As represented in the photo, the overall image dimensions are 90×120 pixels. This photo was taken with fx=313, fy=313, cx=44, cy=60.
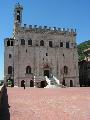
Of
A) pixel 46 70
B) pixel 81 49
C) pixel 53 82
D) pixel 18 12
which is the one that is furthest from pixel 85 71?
pixel 81 49

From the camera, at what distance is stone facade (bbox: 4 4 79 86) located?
229 ft

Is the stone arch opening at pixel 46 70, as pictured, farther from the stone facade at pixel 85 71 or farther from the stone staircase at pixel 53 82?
the stone facade at pixel 85 71

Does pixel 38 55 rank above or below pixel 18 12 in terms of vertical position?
below

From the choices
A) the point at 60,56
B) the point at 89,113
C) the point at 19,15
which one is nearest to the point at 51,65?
the point at 60,56

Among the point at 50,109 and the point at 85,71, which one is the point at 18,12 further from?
the point at 50,109

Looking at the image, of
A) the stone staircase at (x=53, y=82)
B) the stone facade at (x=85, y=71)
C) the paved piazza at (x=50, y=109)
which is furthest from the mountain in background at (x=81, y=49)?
the paved piazza at (x=50, y=109)

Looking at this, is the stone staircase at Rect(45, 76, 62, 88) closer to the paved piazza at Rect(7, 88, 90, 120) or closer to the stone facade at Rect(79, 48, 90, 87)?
the stone facade at Rect(79, 48, 90, 87)

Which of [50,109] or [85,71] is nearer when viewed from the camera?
[50,109]

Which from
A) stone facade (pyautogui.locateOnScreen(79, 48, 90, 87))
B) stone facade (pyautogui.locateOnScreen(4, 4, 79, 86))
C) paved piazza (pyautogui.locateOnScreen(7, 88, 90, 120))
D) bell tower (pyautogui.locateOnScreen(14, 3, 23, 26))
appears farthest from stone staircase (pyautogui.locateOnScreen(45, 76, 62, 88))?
paved piazza (pyautogui.locateOnScreen(7, 88, 90, 120))

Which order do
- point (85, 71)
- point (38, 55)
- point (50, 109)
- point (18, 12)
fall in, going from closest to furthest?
point (50, 109)
point (38, 55)
point (18, 12)
point (85, 71)

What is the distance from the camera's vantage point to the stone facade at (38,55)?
69.7 meters

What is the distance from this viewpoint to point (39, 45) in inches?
2790

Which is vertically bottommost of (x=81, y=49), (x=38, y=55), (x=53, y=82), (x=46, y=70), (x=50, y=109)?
(x=50, y=109)

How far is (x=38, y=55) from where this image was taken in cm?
7056
